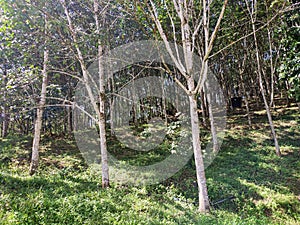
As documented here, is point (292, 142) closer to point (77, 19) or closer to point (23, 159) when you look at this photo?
point (77, 19)

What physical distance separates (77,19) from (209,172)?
744 centimetres

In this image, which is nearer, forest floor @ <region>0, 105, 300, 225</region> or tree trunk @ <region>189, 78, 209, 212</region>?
forest floor @ <region>0, 105, 300, 225</region>

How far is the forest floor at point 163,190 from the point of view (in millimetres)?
4031

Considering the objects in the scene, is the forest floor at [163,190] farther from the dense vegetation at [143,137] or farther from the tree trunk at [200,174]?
the tree trunk at [200,174]

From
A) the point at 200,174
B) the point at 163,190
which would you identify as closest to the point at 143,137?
the point at 163,190

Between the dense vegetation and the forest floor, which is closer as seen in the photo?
the forest floor

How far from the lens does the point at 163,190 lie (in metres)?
6.73

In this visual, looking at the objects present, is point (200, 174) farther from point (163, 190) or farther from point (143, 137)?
point (143, 137)

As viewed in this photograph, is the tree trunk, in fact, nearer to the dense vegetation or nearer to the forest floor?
the dense vegetation

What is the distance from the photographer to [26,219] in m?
3.31

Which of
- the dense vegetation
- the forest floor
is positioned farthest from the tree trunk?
the forest floor

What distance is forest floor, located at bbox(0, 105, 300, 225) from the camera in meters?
4.03

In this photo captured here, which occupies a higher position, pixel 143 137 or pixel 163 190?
pixel 143 137

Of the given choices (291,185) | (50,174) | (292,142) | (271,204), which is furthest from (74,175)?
(292,142)
